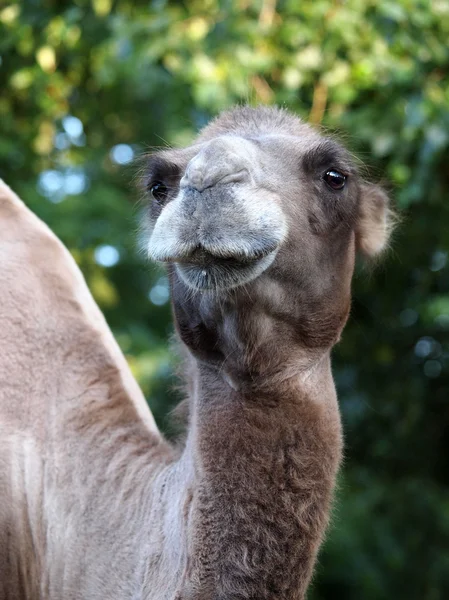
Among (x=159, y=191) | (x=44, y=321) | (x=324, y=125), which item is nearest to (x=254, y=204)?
(x=159, y=191)

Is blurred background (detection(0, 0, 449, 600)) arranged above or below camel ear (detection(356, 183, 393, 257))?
below

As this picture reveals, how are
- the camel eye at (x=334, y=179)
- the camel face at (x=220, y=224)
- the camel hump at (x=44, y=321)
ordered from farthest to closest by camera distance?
the camel hump at (x=44, y=321) → the camel eye at (x=334, y=179) → the camel face at (x=220, y=224)

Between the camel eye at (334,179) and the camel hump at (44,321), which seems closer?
the camel eye at (334,179)

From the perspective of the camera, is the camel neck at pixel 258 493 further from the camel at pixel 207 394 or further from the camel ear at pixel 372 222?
the camel ear at pixel 372 222

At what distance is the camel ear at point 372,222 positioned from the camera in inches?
143

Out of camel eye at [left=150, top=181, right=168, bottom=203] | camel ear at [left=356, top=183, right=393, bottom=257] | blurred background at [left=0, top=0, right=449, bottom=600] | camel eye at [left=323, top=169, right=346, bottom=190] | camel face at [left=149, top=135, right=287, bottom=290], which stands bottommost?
blurred background at [left=0, top=0, right=449, bottom=600]

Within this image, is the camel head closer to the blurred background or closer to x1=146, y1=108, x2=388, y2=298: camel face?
x1=146, y1=108, x2=388, y2=298: camel face

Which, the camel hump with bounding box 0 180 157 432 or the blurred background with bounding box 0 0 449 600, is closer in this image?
the camel hump with bounding box 0 180 157 432

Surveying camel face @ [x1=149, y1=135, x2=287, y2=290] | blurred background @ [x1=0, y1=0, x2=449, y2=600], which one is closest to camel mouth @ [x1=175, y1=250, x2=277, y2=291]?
camel face @ [x1=149, y1=135, x2=287, y2=290]

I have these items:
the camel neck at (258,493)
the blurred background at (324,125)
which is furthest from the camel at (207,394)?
the blurred background at (324,125)

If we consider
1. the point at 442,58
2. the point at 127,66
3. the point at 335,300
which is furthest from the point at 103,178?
the point at 335,300

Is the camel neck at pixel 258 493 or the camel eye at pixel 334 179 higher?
the camel eye at pixel 334 179

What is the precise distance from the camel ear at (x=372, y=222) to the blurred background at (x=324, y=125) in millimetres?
1545

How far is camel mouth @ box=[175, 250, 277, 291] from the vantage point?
2754 millimetres
